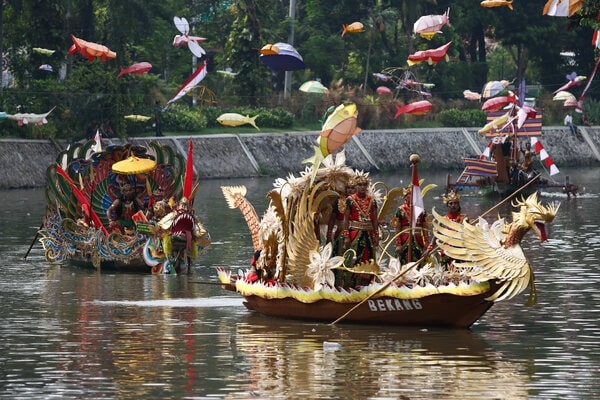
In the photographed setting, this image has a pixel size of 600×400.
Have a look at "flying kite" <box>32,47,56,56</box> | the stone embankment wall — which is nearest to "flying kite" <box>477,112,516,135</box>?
the stone embankment wall

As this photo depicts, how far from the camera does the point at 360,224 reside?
82.8 ft

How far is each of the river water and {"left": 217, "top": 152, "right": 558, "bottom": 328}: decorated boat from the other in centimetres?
31

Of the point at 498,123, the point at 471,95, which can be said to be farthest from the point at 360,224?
the point at 471,95

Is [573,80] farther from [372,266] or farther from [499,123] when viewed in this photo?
[372,266]

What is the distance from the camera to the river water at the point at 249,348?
68.6 ft

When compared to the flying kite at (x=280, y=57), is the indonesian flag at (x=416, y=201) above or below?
below

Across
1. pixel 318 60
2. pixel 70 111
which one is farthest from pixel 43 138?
pixel 318 60

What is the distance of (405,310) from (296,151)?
4674 cm

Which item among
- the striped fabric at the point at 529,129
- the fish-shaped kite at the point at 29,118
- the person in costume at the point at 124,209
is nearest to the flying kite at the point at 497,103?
the striped fabric at the point at 529,129

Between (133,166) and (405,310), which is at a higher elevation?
(133,166)

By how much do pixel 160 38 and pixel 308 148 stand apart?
358 inches

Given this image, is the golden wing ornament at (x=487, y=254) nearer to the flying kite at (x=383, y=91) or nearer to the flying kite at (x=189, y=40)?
the flying kite at (x=189, y=40)

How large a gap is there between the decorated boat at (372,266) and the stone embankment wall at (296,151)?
3681 centimetres

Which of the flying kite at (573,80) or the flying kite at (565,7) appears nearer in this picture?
the flying kite at (565,7)
